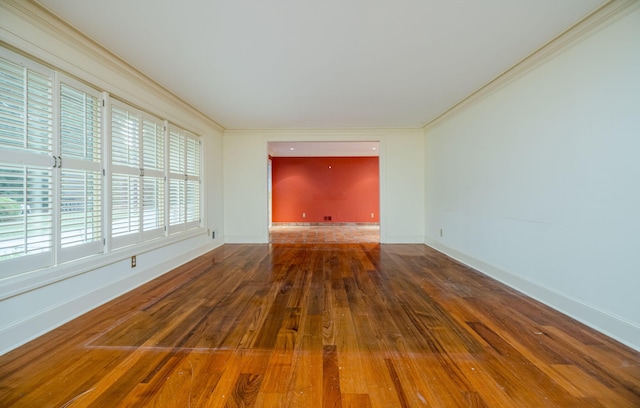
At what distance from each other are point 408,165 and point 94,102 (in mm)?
4907

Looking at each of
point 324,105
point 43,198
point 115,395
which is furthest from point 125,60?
point 115,395

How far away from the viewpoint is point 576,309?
202 centimetres

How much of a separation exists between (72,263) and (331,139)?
13.9 feet

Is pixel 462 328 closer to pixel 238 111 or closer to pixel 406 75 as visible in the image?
pixel 406 75

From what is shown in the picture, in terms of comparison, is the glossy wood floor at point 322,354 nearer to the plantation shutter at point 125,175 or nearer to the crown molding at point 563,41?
the plantation shutter at point 125,175

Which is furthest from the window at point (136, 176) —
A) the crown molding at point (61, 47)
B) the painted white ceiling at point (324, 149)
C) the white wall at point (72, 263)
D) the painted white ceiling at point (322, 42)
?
the painted white ceiling at point (324, 149)

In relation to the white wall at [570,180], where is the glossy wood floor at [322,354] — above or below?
below

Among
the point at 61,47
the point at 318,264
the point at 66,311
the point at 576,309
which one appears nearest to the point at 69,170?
the point at 61,47

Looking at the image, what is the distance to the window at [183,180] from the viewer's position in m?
3.55

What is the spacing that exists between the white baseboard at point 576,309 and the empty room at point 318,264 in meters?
0.01

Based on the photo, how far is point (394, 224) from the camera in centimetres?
521

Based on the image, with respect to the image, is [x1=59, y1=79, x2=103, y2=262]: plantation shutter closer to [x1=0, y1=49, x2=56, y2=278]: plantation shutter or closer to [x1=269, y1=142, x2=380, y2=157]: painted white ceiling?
[x1=0, y1=49, x2=56, y2=278]: plantation shutter

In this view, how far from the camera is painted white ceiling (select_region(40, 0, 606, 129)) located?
181 centimetres

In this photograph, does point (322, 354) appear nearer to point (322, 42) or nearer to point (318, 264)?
point (318, 264)
